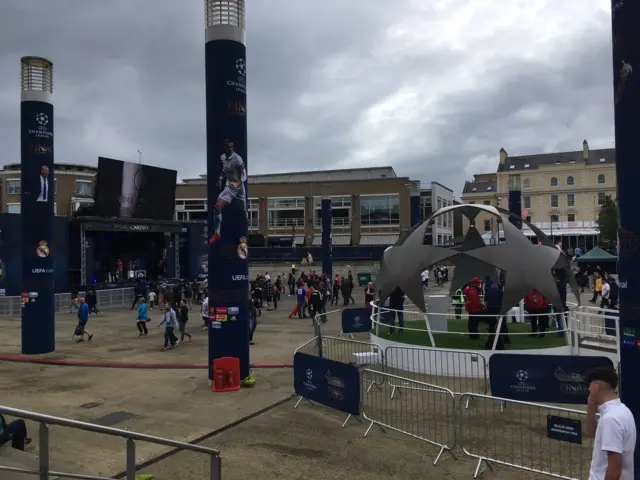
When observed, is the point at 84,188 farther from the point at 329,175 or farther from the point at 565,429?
the point at 565,429

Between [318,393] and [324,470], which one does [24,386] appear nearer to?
[318,393]

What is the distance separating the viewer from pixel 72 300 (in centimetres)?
2981

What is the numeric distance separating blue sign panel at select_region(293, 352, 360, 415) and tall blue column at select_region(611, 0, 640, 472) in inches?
167

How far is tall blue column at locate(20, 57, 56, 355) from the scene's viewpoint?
53.0ft

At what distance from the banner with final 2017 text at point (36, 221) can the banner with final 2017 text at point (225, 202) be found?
22.6ft

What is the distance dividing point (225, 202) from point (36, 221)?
752cm

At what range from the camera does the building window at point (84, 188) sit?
5921 cm

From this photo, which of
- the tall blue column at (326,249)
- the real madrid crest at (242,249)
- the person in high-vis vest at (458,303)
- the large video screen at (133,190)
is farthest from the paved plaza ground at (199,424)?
the tall blue column at (326,249)

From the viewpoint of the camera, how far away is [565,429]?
685 cm

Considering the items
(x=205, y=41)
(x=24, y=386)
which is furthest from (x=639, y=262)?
(x=24, y=386)

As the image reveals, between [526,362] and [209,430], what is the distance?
5.48 m

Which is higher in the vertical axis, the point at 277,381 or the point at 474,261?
the point at 474,261

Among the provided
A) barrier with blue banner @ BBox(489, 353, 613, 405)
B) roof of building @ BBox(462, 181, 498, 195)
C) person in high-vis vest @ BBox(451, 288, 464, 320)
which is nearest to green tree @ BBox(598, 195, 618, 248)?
roof of building @ BBox(462, 181, 498, 195)

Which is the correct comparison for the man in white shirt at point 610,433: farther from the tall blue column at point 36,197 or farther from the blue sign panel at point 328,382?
the tall blue column at point 36,197
